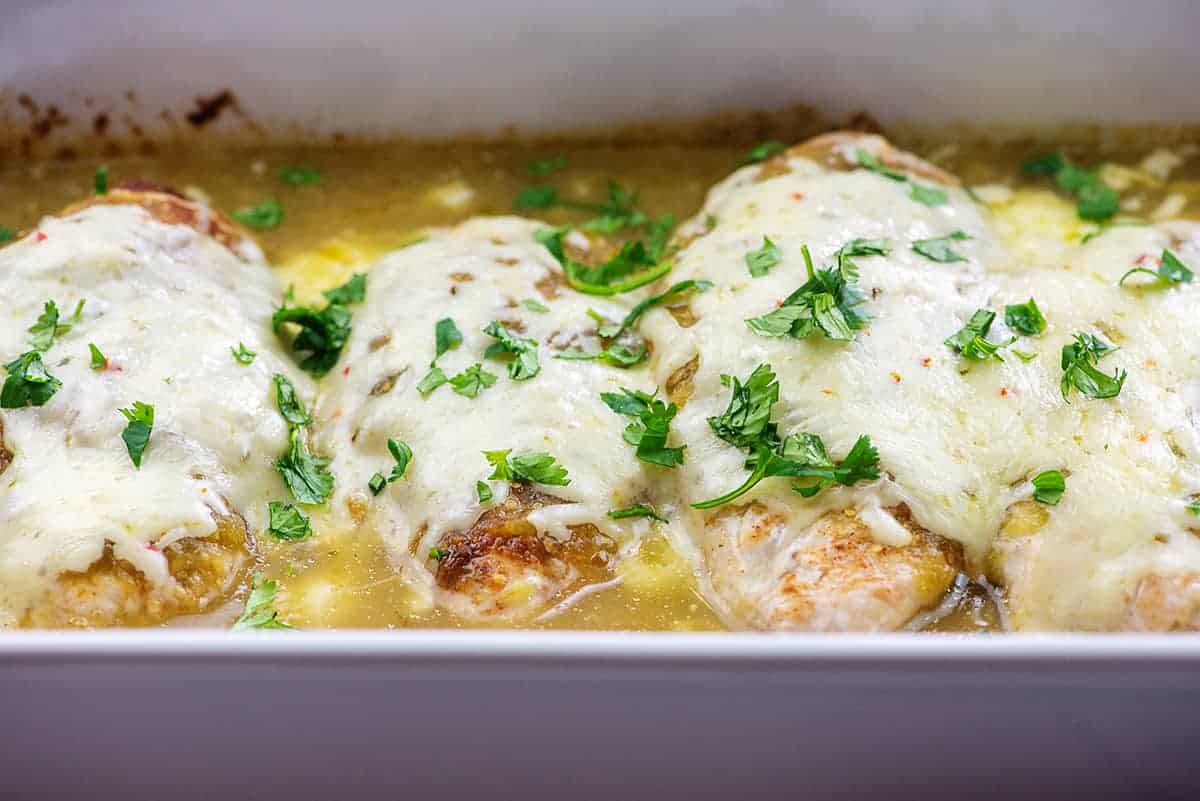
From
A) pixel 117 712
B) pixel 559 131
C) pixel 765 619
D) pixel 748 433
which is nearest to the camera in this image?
pixel 117 712

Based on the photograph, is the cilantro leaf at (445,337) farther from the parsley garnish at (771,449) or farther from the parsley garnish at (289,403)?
the parsley garnish at (771,449)

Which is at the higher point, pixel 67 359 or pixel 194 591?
pixel 67 359

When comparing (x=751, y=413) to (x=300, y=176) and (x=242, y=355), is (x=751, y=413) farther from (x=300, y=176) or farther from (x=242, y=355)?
(x=300, y=176)

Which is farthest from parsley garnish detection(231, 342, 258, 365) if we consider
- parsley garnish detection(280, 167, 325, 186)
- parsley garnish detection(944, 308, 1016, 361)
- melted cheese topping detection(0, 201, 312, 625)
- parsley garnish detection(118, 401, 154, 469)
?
parsley garnish detection(944, 308, 1016, 361)

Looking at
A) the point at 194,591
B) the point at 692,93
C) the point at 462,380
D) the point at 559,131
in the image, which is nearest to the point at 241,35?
the point at 559,131

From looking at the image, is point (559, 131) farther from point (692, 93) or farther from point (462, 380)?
point (462, 380)

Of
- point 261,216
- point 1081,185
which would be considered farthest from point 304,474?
point 1081,185

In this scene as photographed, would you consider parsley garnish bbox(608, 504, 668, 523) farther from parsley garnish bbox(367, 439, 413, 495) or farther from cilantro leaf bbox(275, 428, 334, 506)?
cilantro leaf bbox(275, 428, 334, 506)
